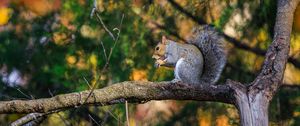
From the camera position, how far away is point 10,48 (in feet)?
19.0

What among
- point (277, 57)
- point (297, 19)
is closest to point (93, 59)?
point (297, 19)

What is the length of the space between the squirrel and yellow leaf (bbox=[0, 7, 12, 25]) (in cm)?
220

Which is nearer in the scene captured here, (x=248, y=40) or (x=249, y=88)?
(x=249, y=88)

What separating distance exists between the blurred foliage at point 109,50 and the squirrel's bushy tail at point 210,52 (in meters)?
1.13

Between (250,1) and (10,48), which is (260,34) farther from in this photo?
(10,48)

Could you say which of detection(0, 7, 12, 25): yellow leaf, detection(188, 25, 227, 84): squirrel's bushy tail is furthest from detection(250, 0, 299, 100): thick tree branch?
detection(0, 7, 12, 25): yellow leaf

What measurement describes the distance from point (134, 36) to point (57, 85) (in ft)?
2.20

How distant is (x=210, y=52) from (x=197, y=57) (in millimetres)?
128

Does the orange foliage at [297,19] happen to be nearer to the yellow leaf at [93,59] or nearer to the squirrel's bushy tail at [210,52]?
the squirrel's bushy tail at [210,52]

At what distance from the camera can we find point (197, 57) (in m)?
3.75

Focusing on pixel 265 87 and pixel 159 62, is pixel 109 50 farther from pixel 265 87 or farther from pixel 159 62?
pixel 265 87

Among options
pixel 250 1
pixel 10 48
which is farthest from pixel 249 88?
pixel 10 48

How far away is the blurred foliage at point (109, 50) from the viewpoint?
526 centimetres

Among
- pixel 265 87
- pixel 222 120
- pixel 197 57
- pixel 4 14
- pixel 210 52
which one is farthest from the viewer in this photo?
pixel 4 14
